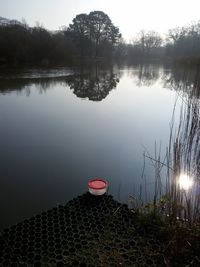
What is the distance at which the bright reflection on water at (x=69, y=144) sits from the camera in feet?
9.45

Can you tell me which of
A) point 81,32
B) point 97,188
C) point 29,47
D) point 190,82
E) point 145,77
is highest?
point 81,32

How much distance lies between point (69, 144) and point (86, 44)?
28739 mm

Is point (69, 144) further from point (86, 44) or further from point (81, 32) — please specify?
point (81, 32)

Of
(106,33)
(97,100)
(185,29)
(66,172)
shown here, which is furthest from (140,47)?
(66,172)

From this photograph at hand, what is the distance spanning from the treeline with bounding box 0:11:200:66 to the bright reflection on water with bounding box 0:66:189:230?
152 cm

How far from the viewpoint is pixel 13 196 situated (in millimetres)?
2760

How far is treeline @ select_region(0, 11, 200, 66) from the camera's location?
18.9 metres

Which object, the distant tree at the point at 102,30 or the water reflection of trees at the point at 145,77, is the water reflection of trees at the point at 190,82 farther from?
the distant tree at the point at 102,30

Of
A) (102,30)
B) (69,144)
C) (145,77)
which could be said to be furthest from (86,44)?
(69,144)

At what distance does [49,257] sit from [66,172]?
1.60m

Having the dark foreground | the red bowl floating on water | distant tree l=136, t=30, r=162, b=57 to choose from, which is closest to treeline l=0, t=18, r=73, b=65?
the red bowl floating on water

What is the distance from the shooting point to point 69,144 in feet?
14.2

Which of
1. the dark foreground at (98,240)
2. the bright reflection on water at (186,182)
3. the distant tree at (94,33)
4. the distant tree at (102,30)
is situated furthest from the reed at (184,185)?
the distant tree at (102,30)

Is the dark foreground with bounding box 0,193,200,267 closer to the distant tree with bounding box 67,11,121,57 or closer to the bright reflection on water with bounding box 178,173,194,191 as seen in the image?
the bright reflection on water with bounding box 178,173,194,191
